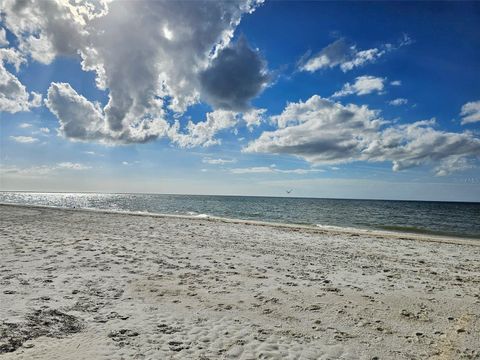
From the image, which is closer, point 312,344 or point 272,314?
point 312,344

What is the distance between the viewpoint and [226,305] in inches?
326

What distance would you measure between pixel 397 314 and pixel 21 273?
10.9 metres

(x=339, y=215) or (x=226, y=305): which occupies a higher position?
(x=226, y=305)

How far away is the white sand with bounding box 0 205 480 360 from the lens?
611cm

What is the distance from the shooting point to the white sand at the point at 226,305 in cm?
611

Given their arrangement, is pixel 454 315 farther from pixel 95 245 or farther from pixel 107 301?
pixel 95 245

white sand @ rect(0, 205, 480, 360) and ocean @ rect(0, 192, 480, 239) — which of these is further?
ocean @ rect(0, 192, 480, 239)

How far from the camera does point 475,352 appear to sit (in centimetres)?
631

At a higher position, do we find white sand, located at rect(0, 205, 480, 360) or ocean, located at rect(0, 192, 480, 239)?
white sand, located at rect(0, 205, 480, 360)

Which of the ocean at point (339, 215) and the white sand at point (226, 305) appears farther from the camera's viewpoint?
the ocean at point (339, 215)

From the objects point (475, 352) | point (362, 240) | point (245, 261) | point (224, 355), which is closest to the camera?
point (224, 355)

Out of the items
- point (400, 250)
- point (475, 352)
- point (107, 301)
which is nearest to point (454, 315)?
point (475, 352)

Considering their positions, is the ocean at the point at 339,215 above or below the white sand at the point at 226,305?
below

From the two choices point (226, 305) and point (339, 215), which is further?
point (339, 215)
